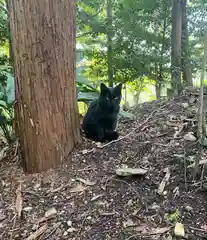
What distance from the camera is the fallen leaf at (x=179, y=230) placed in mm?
1411

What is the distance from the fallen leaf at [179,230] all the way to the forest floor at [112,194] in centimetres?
3

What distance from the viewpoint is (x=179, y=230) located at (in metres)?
1.43

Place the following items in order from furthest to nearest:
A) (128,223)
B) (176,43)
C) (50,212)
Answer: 1. (176,43)
2. (50,212)
3. (128,223)

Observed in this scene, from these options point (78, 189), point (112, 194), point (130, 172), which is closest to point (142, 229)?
point (112, 194)

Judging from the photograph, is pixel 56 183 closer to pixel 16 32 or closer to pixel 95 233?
pixel 95 233

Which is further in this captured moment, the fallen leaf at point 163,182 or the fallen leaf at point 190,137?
the fallen leaf at point 190,137

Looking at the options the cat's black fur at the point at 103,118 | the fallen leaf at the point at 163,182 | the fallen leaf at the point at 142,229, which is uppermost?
the cat's black fur at the point at 103,118

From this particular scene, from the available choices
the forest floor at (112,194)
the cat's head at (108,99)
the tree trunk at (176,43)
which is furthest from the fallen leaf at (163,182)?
the tree trunk at (176,43)

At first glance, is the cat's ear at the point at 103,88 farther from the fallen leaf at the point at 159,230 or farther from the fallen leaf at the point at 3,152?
the fallen leaf at the point at 159,230

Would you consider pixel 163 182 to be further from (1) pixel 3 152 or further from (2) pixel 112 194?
(1) pixel 3 152

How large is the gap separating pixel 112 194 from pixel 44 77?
2.96 feet

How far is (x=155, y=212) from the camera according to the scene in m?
1.59

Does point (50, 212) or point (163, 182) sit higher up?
point (163, 182)

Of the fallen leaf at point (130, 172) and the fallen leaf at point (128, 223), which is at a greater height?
the fallen leaf at point (130, 172)
